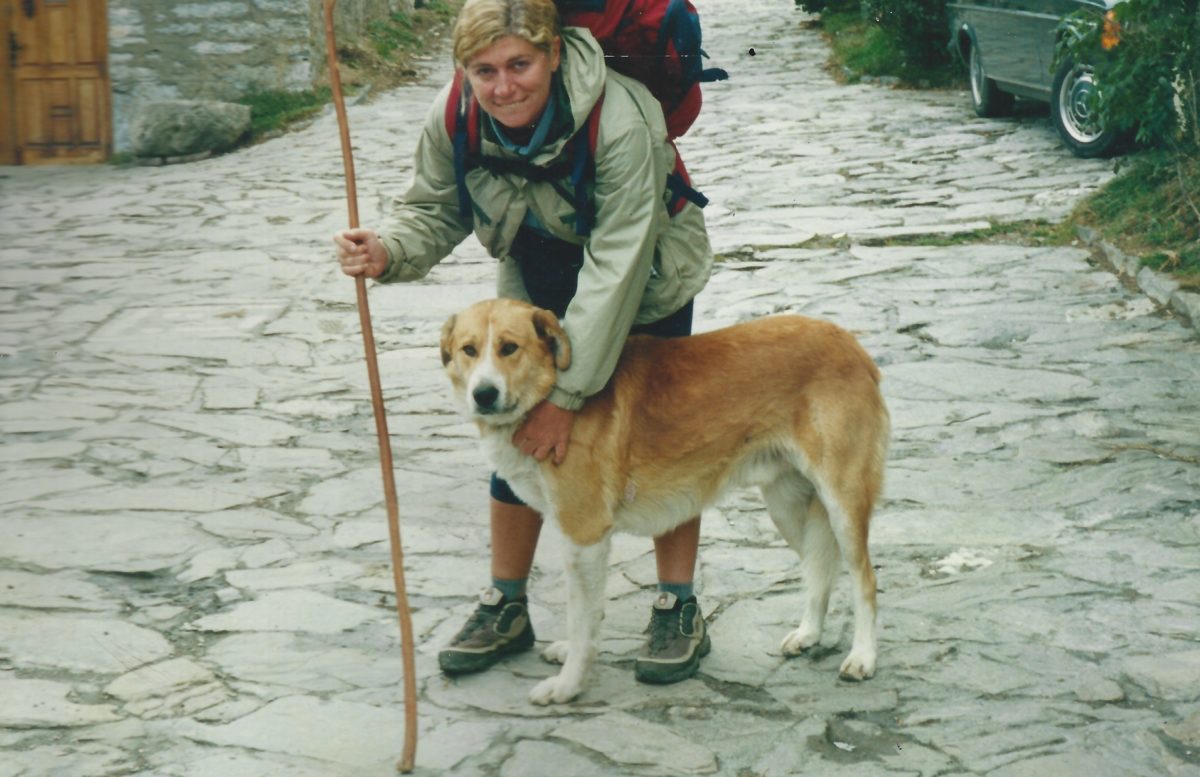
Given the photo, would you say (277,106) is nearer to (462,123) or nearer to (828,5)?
(828,5)

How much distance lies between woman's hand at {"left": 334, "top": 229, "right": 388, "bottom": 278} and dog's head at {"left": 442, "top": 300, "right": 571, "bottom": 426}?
0.91ft

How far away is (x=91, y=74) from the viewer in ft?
53.5

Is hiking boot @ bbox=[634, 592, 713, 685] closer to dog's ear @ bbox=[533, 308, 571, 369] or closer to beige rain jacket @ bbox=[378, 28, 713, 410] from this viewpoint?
beige rain jacket @ bbox=[378, 28, 713, 410]

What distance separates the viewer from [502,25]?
12.1 feet

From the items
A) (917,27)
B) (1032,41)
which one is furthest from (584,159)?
(917,27)

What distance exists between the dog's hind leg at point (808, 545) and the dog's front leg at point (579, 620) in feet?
2.16

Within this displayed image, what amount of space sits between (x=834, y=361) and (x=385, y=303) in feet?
18.2

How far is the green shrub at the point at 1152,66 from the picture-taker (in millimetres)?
8953

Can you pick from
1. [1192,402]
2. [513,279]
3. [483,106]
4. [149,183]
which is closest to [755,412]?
[513,279]

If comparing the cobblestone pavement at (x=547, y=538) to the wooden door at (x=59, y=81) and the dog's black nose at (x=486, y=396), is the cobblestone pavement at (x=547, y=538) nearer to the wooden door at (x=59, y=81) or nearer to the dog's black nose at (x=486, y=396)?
the dog's black nose at (x=486, y=396)

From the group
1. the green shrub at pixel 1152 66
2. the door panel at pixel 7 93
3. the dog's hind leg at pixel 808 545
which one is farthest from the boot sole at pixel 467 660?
the door panel at pixel 7 93

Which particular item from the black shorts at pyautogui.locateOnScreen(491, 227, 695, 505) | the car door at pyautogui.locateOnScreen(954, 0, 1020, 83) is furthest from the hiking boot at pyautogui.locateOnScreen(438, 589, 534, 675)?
the car door at pyautogui.locateOnScreen(954, 0, 1020, 83)

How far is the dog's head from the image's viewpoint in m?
3.87

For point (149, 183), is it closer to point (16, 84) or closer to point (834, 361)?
point (16, 84)
